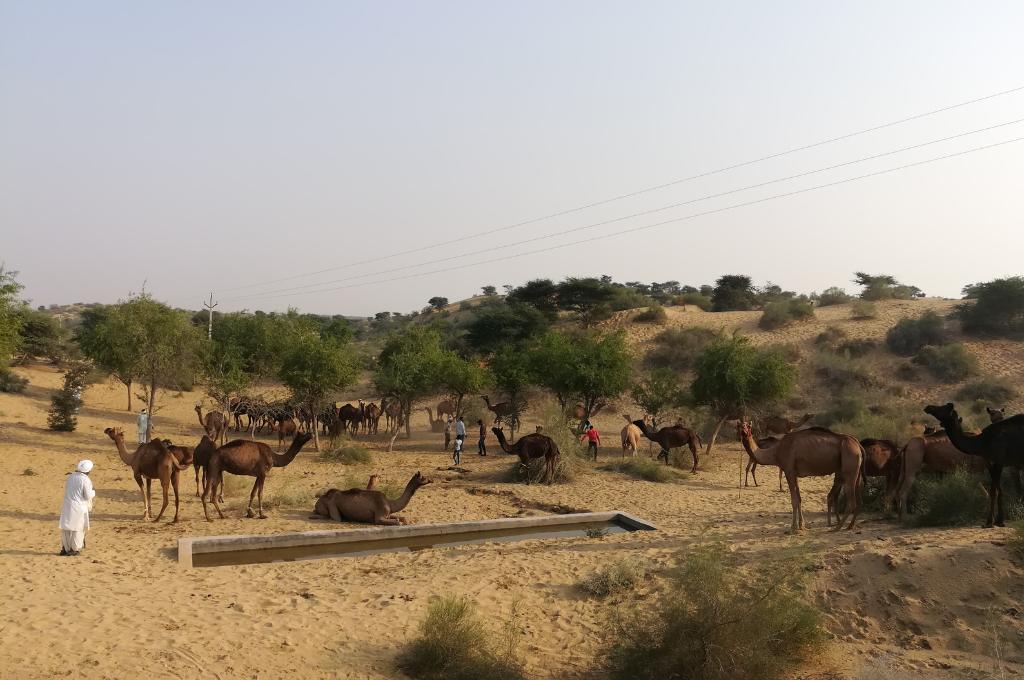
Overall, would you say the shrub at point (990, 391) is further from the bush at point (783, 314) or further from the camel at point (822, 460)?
the camel at point (822, 460)

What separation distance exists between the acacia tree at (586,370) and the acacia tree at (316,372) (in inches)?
287

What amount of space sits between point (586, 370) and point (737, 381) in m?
5.24

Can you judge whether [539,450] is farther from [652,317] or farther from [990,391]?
[652,317]

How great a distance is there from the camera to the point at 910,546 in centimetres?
984

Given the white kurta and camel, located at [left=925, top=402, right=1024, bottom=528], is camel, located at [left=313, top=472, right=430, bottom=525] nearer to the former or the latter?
the white kurta

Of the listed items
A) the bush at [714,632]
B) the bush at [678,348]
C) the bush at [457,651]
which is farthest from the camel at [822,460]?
the bush at [678,348]

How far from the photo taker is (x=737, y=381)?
27062 mm

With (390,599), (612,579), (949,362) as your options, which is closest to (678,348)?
(949,362)

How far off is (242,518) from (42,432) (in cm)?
1598

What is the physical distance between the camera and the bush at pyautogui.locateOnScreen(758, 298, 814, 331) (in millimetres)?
51562

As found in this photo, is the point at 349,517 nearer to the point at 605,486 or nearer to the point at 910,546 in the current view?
the point at 605,486

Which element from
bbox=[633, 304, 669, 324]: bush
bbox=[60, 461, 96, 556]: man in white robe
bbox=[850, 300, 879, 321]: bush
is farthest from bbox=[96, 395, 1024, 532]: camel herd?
bbox=[633, 304, 669, 324]: bush

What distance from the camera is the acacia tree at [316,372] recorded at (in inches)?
1064

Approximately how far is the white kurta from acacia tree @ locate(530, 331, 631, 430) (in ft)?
60.9
